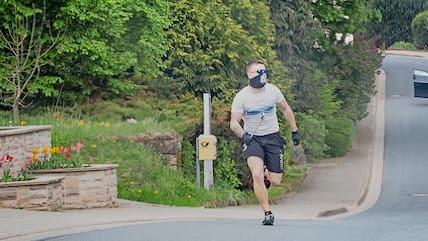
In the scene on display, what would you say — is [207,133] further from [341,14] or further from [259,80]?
[341,14]

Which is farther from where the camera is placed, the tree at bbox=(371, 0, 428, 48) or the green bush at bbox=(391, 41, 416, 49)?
the green bush at bbox=(391, 41, 416, 49)

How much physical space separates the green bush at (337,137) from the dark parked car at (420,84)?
1582 centimetres

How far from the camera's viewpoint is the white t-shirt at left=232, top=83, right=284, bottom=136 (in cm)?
1212

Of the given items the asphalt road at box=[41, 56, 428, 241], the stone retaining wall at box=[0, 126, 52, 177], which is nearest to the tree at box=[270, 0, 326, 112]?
the asphalt road at box=[41, 56, 428, 241]

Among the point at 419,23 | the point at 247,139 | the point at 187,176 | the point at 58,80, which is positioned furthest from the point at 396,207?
the point at 419,23

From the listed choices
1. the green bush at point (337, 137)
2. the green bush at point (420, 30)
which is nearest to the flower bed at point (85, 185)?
the green bush at point (337, 137)

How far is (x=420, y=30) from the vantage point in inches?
2795

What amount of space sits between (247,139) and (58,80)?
915cm

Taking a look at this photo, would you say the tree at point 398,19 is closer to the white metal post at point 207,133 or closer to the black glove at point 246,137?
the white metal post at point 207,133

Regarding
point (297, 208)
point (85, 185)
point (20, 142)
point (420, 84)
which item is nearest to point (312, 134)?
point (297, 208)

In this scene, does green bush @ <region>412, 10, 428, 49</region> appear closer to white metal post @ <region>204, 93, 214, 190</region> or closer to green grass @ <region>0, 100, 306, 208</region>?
green grass @ <region>0, 100, 306, 208</region>

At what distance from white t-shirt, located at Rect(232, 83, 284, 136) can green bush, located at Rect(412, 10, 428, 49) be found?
57.4m

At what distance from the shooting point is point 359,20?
3228 cm

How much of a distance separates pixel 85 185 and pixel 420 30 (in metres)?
59.6
